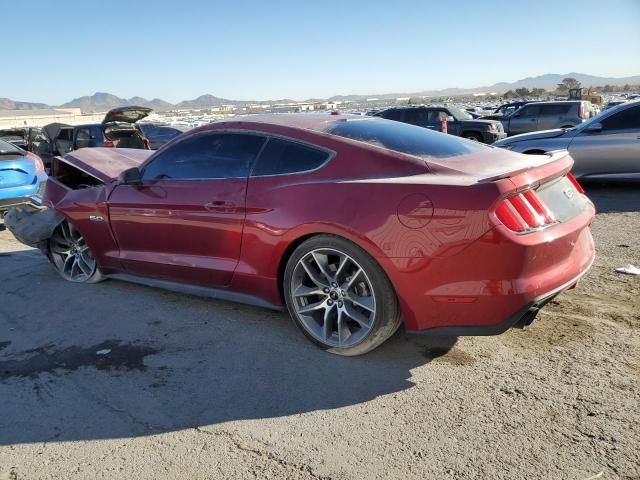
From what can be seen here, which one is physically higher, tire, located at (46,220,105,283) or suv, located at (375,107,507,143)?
suv, located at (375,107,507,143)

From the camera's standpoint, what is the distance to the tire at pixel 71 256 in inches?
207

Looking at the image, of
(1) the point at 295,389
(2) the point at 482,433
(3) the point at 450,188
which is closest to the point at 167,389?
(1) the point at 295,389

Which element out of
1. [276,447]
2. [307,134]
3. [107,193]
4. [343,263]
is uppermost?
[307,134]

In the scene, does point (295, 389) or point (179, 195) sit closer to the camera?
point (295, 389)

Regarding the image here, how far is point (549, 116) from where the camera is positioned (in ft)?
66.1

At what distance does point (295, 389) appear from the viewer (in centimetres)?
321

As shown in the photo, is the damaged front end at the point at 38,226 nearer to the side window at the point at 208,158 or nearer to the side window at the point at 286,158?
the side window at the point at 208,158

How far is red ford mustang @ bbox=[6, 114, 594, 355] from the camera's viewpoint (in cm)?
304

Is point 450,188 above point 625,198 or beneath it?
above

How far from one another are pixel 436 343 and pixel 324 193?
125 centimetres

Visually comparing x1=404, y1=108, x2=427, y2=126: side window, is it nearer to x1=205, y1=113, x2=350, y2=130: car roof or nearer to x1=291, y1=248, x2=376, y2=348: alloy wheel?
x1=205, y1=113, x2=350, y2=130: car roof

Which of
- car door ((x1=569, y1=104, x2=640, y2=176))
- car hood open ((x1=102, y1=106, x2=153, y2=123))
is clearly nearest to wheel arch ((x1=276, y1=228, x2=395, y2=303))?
car door ((x1=569, y1=104, x2=640, y2=176))

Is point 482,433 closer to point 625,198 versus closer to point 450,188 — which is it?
point 450,188

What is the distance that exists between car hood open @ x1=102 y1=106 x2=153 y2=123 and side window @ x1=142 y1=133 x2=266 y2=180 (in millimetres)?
8253
